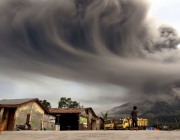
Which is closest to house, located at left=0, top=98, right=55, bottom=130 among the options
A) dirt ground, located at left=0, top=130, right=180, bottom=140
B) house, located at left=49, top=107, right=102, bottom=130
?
house, located at left=49, top=107, right=102, bottom=130

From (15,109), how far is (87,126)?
17.6 m

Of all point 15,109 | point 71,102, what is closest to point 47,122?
point 15,109

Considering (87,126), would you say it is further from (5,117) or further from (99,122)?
(5,117)

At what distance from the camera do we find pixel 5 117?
2294 centimetres

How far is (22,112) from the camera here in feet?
79.0

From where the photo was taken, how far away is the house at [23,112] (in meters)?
22.7

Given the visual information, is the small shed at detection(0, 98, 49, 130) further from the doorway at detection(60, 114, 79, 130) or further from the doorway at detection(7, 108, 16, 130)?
the doorway at detection(60, 114, 79, 130)

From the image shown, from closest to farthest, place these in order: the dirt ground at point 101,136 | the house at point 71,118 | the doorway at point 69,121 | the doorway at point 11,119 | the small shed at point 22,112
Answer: the dirt ground at point 101,136 → the doorway at point 11,119 → the small shed at point 22,112 → the house at point 71,118 → the doorway at point 69,121

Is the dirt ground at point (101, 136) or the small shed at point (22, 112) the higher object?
the small shed at point (22, 112)

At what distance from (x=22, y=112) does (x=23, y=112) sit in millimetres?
187

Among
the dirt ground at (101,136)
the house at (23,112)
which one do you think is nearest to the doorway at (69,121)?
the house at (23,112)

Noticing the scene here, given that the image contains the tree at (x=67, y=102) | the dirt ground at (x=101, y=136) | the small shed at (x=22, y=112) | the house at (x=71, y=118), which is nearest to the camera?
the dirt ground at (x=101, y=136)

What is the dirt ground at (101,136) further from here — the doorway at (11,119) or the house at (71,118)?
the house at (71,118)

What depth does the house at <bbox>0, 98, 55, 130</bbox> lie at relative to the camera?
22.7m
